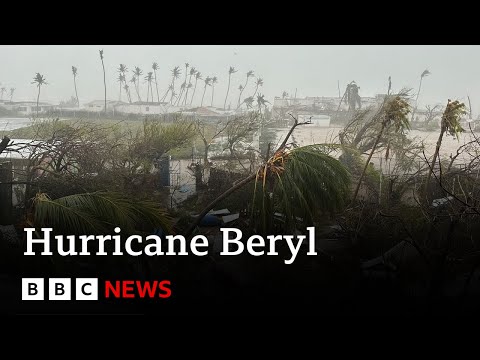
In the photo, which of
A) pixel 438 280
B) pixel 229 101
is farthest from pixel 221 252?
pixel 438 280

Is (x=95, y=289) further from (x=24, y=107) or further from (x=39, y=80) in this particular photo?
(x=39, y=80)

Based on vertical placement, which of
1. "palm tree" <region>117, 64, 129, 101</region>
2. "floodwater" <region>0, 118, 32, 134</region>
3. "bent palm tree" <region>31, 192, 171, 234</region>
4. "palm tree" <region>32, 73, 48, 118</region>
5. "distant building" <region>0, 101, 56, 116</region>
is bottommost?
"bent palm tree" <region>31, 192, 171, 234</region>

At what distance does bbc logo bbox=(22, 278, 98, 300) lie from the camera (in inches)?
97.3

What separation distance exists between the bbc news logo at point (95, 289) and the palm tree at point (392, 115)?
1.34 m

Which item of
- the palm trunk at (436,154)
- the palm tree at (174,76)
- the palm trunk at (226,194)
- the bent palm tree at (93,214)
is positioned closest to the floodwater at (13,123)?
the bent palm tree at (93,214)

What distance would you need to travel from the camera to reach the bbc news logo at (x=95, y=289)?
2.47 metres

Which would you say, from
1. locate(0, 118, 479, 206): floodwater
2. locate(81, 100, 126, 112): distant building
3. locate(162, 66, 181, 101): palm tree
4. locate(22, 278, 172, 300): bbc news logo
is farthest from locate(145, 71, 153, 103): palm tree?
locate(22, 278, 172, 300): bbc news logo

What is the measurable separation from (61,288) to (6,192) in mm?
699

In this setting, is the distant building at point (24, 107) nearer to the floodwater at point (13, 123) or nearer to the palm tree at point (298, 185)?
the floodwater at point (13, 123)

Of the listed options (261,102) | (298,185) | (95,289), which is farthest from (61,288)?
(261,102)

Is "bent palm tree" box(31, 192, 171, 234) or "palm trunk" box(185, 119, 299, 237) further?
"palm trunk" box(185, 119, 299, 237)

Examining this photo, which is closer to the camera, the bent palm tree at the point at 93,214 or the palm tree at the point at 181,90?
the bent palm tree at the point at 93,214

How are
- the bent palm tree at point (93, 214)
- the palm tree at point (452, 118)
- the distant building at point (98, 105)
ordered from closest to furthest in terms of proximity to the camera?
the bent palm tree at point (93, 214), the palm tree at point (452, 118), the distant building at point (98, 105)

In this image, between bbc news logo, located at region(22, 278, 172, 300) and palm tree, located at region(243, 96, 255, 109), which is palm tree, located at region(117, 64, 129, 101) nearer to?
palm tree, located at region(243, 96, 255, 109)
